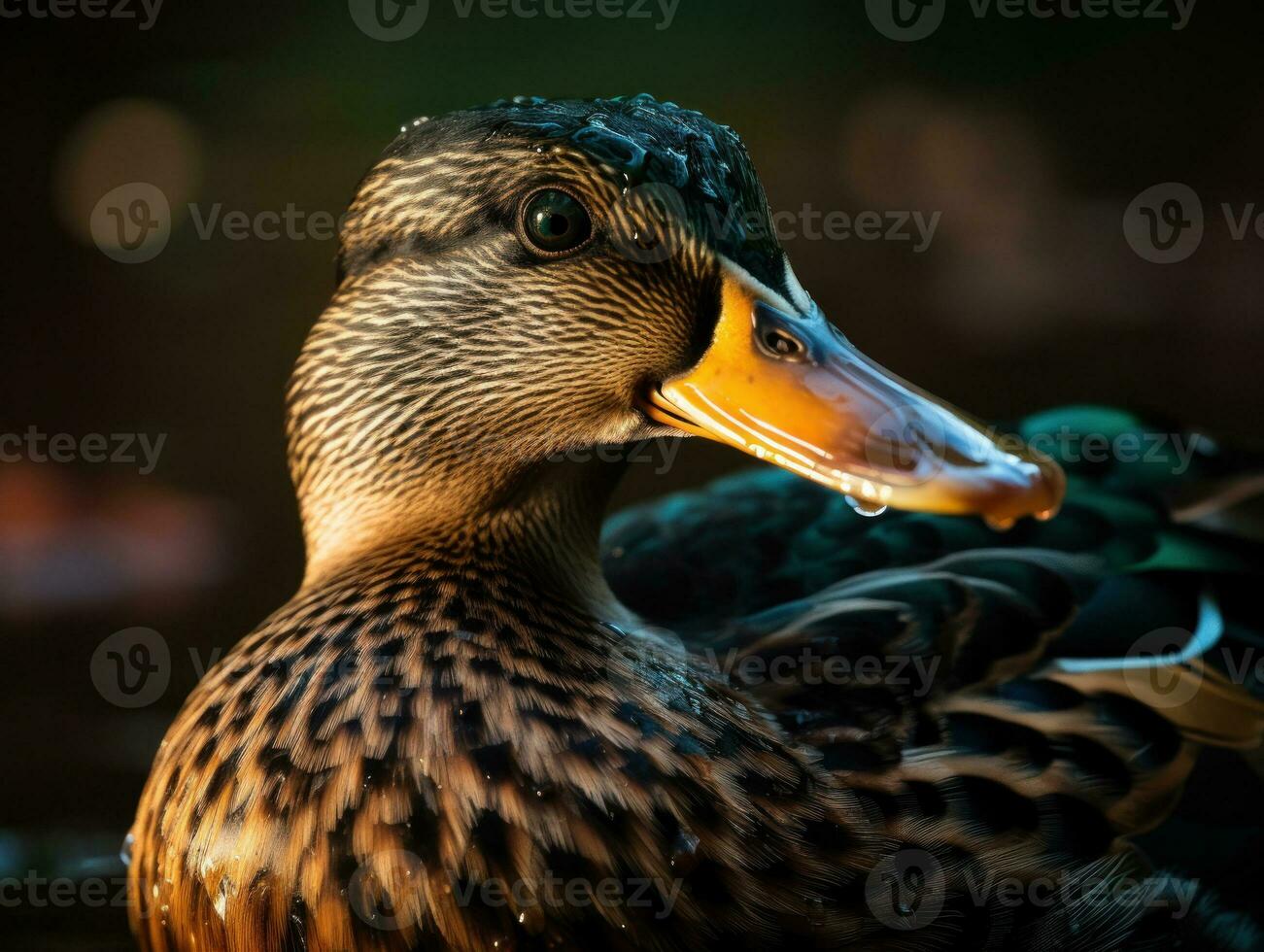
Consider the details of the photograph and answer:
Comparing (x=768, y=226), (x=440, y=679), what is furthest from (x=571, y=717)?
(x=768, y=226)

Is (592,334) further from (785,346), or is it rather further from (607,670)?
(607,670)

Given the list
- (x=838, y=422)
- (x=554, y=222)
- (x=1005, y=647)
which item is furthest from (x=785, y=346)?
(x=1005, y=647)

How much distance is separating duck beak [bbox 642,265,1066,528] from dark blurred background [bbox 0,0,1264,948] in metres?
1.24

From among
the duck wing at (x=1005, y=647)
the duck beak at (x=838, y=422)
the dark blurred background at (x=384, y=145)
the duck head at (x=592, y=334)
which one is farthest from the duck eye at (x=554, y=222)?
the dark blurred background at (x=384, y=145)

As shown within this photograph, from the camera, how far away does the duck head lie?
935 millimetres

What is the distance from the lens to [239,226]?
7.34ft

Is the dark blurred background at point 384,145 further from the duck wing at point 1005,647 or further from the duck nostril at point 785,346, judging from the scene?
the duck nostril at point 785,346

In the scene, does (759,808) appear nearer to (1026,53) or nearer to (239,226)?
(239,226)

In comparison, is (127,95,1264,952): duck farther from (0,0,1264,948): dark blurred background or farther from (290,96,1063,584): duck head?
(0,0,1264,948): dark blurred background

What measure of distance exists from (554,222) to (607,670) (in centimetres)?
35

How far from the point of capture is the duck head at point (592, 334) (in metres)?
0.94

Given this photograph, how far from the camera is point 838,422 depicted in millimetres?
937

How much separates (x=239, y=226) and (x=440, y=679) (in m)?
1.53

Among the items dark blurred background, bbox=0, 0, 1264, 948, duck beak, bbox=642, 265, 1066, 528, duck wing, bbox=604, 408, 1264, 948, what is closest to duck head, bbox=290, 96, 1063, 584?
duck beak, bbox=642, 265, 1066, 528
